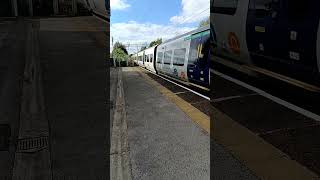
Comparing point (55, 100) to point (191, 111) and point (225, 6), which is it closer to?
point (191, 111)

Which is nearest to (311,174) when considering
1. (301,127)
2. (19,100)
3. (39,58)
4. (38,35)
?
(301,127)

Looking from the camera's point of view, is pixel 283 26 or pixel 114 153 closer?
pixel 114 153

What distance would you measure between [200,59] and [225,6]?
2.26m

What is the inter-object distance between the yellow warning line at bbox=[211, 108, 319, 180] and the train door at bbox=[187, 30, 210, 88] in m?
2.59

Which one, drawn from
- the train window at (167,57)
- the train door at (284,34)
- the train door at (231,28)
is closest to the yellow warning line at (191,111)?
the train door at (284,34)

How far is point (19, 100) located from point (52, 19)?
16.5ft

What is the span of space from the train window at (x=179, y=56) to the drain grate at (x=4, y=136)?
516 centimetres

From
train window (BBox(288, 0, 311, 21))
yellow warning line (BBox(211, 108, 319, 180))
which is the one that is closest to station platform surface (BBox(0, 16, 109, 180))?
yellow warning line (BBox(211, 108, 319, 180))

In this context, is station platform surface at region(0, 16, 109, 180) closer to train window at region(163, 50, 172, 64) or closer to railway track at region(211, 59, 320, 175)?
train window at region(163, 50, 172, 64)

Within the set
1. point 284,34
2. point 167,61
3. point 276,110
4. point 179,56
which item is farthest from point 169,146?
point 167,61

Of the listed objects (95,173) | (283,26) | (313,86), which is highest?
A: (283,26)

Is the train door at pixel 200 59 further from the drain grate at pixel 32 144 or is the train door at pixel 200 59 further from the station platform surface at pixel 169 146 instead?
the drain grate at pixel 32 144

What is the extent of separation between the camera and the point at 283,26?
8148 millimetres

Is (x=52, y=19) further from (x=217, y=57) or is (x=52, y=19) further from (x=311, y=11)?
(x=311, y=11)
